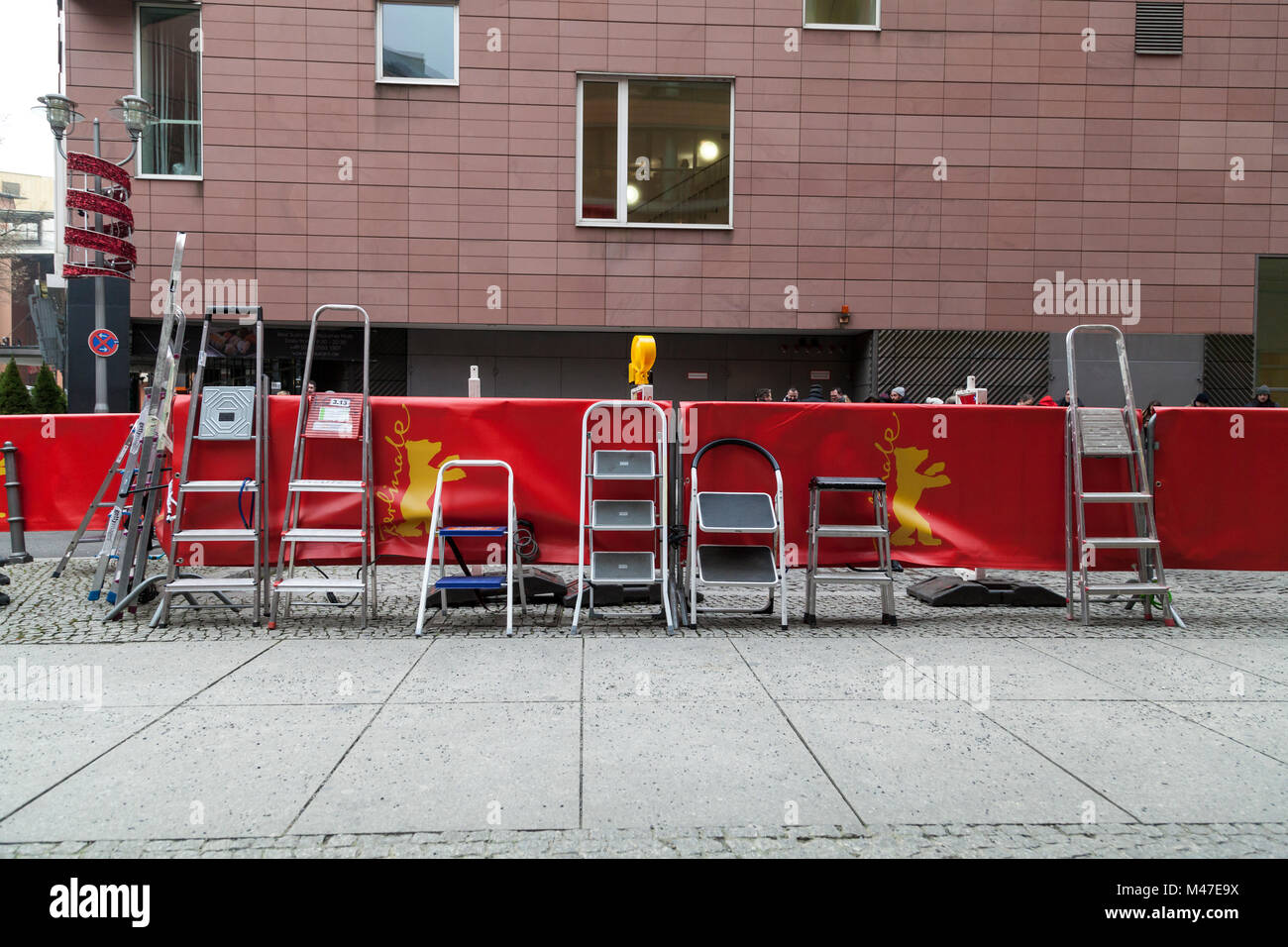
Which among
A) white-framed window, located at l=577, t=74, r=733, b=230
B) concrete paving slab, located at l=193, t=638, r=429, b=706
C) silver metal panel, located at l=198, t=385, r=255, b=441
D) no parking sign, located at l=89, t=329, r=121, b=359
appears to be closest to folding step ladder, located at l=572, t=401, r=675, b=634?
concrete paving slab, located at l=193, t=638, r=429, b=706

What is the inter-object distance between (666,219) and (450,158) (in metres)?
4.56

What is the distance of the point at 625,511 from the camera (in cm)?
724

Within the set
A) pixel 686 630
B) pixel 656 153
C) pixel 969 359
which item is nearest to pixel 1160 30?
pixel 969 359

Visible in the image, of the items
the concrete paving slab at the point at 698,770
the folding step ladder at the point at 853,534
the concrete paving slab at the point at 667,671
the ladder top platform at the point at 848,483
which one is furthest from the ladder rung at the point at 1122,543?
the concrete paving slab at the point at 698,770

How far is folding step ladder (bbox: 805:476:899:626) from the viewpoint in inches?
277

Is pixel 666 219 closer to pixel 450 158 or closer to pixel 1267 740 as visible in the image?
pixel 450 158

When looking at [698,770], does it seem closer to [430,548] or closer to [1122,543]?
[430,548]

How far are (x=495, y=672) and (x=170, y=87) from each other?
1751 centimetres

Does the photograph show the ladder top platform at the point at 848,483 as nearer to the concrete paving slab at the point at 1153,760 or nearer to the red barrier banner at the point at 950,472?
the red barrier banner at the point at 950,472

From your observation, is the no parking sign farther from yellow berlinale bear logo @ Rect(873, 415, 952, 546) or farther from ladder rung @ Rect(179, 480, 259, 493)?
yellow berlinale bear logo @ Rect(873, 415, 952, 546)

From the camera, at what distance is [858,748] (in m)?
4.33

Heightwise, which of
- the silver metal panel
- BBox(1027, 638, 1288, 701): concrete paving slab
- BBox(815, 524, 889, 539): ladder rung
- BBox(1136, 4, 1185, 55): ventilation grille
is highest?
BBox(1136, 4, 1185, 55): ventilation grille

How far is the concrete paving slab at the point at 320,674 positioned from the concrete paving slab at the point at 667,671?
4.10ft

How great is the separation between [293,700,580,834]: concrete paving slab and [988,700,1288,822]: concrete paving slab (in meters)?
2.36
